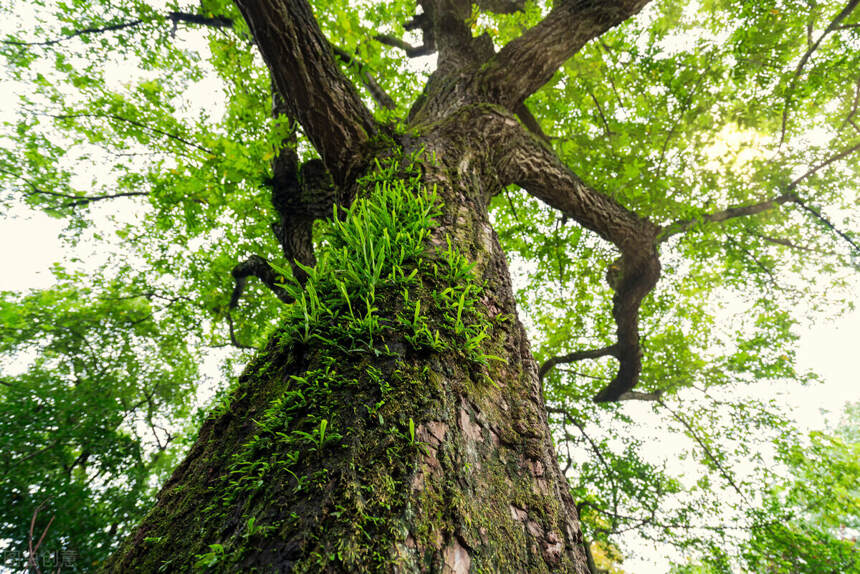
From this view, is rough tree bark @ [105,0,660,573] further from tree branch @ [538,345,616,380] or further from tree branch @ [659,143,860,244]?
tree branch @ [538,345,616,380]

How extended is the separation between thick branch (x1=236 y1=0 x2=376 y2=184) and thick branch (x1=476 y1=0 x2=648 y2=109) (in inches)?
65.6

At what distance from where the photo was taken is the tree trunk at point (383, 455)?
29.4 inches

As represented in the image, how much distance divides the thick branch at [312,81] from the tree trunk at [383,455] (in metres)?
1.38

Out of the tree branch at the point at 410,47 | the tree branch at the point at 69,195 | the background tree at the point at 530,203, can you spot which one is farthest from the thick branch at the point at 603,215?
the tree branch at the point at 69,195

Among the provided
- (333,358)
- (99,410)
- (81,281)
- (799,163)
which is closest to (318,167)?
(333,358)

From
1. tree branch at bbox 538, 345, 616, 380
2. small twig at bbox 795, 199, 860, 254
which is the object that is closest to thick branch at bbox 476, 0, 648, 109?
small twig at bbox 795, 199, 860, 254

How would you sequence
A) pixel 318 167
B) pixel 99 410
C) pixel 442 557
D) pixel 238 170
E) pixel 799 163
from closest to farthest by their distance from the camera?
pixel 442 557
pixel 238 170
pixel 318 167
pixel 799 163
pixel 99 410

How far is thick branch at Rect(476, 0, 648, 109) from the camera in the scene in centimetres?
351

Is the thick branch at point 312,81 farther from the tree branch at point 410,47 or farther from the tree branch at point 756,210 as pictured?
the tree branch at point 410,47

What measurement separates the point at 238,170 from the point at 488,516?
161 inches

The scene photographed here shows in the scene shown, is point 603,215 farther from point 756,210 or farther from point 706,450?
point 706,450

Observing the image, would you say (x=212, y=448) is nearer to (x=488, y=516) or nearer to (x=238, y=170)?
(x=488, y=516)

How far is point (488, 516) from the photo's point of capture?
3.09ft

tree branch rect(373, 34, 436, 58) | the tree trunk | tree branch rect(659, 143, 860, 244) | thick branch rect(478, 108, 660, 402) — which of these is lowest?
the tree trunk
